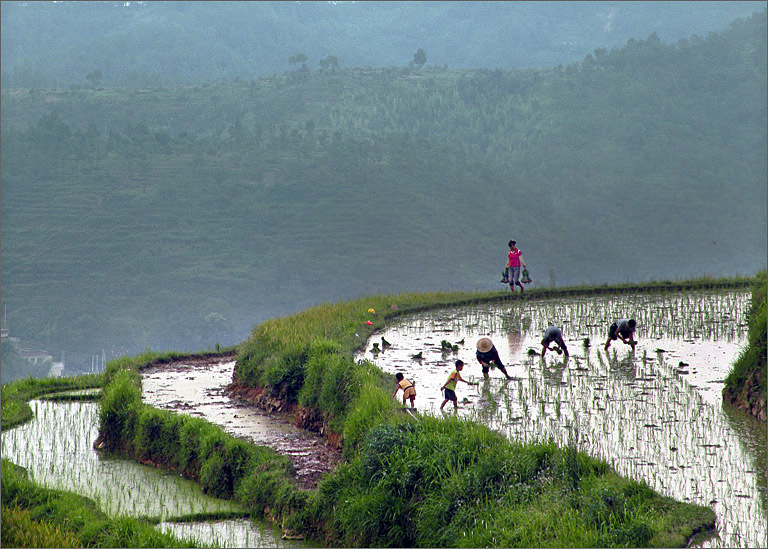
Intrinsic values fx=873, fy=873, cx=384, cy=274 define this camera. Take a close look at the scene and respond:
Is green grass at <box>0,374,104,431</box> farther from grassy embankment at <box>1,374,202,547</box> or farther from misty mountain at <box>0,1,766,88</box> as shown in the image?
misty mountain at <box>0,1,766,88</box>

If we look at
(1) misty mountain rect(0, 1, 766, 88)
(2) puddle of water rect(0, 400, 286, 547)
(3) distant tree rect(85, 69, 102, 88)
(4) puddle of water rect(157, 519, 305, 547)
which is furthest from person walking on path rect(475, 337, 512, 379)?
(1) misty mountain rect(0, 1, 766, 88)

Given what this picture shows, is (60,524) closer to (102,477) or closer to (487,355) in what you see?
(102,477)

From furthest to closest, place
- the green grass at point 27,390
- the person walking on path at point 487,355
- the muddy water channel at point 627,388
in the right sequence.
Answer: the green grass at point 27,390, the person walking on path at point 487,355, the muddy water channel at point 627,388

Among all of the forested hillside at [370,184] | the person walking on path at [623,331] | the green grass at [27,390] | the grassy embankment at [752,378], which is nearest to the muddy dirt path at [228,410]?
the green grass at [27,390]

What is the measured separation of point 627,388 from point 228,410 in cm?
492

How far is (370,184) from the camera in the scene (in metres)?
101

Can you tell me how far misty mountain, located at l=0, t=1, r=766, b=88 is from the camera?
13525 cm

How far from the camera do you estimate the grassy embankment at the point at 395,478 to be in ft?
19.7

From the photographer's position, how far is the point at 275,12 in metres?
160

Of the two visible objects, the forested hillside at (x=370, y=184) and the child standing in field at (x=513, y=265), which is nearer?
the child standing in field at (x=513, y=265)

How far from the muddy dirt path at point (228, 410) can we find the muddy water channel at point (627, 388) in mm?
1311

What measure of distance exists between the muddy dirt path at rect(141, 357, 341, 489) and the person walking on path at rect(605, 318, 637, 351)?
4.61 meters

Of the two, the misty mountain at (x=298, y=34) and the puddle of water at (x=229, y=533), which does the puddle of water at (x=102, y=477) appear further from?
the misty mountain at (x=298, y=34)

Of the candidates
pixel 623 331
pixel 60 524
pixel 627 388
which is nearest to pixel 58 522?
pixel 60 524
